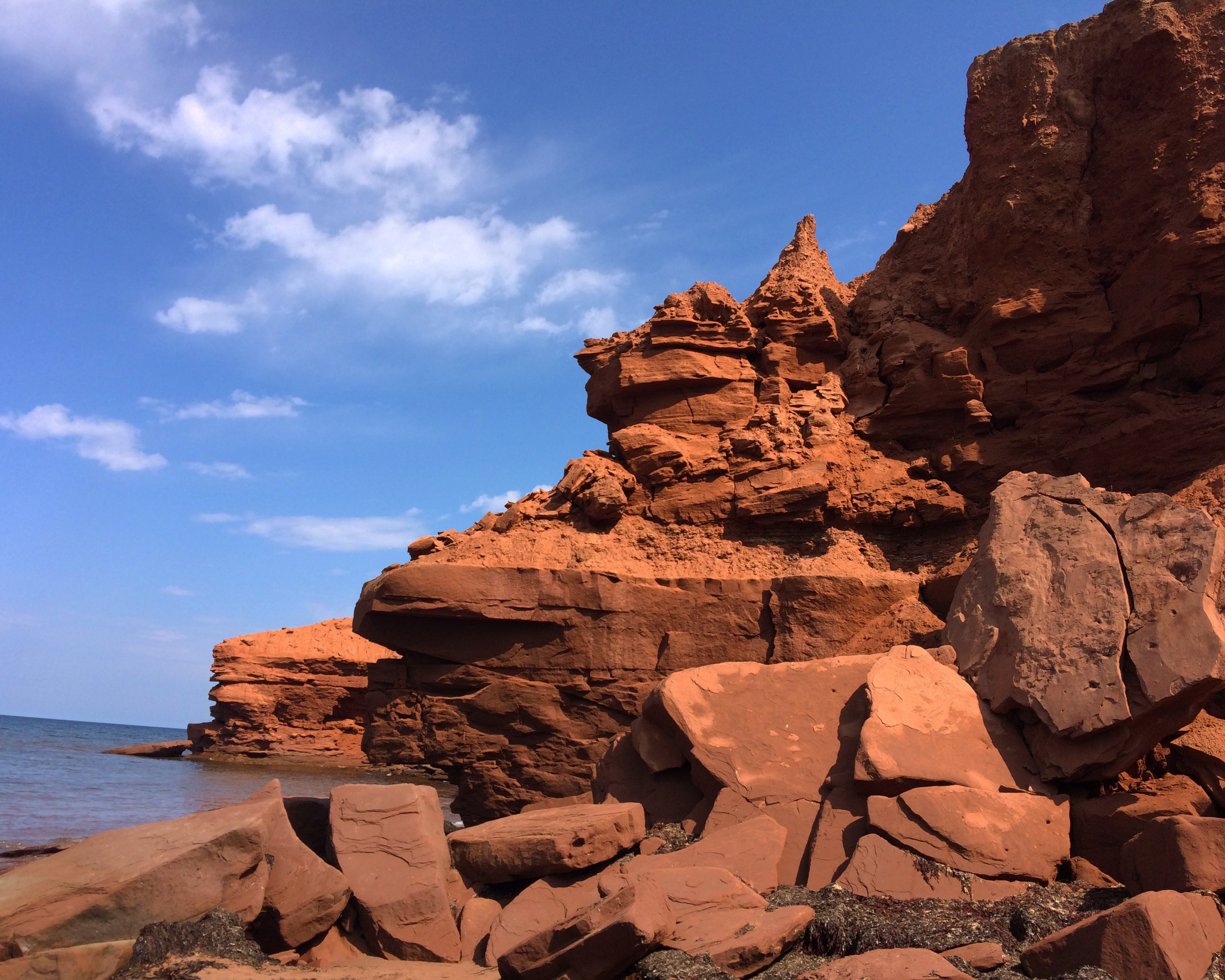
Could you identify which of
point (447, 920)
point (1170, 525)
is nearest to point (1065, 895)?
point (1170, 525)

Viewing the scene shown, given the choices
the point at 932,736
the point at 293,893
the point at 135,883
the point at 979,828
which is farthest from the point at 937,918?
the point at 135,883

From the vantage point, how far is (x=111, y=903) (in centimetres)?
477

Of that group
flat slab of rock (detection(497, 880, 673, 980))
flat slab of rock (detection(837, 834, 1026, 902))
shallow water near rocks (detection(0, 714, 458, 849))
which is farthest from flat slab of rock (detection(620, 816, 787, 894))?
shallow water near rocks (detection(0, 714, 458, 849))

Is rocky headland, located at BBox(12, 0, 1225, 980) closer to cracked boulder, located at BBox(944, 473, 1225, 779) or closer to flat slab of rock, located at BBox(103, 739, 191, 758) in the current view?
cracked boulder, located at BBox(944, 473, 1225, 779)

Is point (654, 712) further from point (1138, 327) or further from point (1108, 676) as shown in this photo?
point (1138, 327)

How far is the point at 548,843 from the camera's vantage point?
586 centimetres

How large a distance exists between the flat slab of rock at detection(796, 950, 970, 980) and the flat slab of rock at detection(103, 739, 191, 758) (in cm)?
3545

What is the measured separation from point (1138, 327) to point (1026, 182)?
2.05 meters

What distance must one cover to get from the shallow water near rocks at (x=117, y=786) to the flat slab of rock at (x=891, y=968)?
8.01 metres

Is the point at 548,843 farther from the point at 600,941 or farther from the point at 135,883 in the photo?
the point at 135,883

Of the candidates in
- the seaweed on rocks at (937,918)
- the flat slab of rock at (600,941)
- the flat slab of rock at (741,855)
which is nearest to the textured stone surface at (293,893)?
the flat slab of rock at (600,941)

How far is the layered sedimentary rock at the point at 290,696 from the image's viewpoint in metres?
29.1

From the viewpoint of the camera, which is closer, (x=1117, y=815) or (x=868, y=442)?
(x=1117, y=815)

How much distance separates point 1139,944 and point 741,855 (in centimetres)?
239
